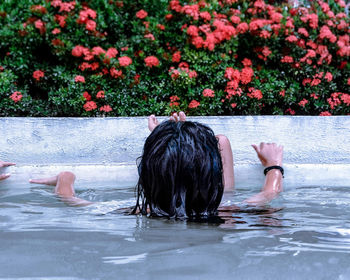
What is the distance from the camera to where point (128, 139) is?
12.9 ft

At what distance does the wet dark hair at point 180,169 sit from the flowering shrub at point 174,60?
9.31 ft

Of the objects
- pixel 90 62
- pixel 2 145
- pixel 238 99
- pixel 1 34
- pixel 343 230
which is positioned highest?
pixel 1 34

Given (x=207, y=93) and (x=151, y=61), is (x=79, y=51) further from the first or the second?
(x=207, y=93)

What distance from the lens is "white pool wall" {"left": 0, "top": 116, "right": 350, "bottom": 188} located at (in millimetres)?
3883

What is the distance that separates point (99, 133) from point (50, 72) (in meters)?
1.67

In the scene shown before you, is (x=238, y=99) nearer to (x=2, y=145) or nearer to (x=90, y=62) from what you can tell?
(x=90, y=62)

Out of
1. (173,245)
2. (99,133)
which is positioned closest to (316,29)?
(99,133)

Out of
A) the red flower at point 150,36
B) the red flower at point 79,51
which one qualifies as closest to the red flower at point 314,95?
the red flower at point 150,36

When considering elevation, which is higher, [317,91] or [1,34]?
[1,34]

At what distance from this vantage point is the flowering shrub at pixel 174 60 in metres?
4.92

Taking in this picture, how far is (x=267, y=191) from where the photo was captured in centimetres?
323

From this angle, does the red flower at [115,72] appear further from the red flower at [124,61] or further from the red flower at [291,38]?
the red flower at [291,38]

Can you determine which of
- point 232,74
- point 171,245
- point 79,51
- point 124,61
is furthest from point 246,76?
point 171,245

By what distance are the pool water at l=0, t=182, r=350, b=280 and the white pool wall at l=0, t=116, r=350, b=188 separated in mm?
1256
